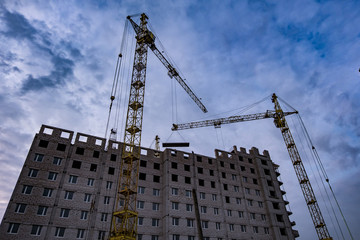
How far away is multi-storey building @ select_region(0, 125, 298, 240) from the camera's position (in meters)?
41.8

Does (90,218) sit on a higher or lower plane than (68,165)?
lower

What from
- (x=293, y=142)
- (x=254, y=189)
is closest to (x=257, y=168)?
(x=254, y=189)

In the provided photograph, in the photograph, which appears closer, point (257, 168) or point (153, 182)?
point (153, 182)

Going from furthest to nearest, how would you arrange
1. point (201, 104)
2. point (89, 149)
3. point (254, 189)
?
1. point (201, 104)
2. point (254, 189)
3. point (89, 149)

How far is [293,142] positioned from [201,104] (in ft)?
103

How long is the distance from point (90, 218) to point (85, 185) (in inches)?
246

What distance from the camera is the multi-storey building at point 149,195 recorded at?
41.8 metres

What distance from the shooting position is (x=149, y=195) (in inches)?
2039

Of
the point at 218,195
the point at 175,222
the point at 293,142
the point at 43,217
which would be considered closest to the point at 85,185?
the point at 43,217

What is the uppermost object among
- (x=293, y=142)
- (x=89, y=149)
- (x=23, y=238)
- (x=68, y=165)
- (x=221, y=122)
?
(x=221, y=122)

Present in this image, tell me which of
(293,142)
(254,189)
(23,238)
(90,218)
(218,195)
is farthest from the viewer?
(293,142)

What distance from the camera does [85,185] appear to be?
154 feet

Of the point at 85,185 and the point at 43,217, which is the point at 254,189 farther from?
the point at 43,217

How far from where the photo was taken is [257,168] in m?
68.1
